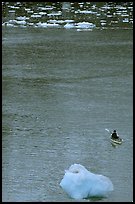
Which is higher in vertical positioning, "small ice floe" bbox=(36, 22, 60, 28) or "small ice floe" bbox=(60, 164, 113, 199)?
"small ice floe" bbox=(60, 164, 113, 199)

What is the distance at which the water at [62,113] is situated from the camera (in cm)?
748

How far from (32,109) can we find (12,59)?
4226 millimetres

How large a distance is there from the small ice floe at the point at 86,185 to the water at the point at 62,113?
0.08 meters

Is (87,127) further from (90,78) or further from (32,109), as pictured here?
(90,78)

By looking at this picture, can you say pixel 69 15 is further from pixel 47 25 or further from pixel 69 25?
pixel 69 25

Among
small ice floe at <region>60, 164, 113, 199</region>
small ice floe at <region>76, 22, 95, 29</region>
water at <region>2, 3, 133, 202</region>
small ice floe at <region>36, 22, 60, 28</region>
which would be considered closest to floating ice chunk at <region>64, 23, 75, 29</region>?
small ice floe at <region>76, 22, 95, 29</region>

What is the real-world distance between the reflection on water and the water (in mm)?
2995

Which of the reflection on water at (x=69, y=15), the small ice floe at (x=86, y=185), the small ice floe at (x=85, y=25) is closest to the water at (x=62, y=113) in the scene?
Answer: the small ice floe at (x=86, y=185)

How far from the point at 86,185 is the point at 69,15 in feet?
50.5

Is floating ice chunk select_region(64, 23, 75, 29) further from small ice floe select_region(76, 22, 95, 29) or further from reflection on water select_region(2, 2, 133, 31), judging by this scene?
small ice floe select_region(76, 22, 95, 29)

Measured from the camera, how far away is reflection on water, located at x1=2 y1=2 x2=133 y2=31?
19.4m

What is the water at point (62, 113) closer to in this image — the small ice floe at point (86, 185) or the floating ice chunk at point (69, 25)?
the small ice floe at point (86, 185)

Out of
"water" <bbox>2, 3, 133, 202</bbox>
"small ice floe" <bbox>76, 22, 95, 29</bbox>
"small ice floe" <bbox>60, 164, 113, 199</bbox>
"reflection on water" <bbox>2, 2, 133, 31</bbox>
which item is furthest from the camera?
"reflection on water" <bbox>2, 2, 133, 31</bbox>

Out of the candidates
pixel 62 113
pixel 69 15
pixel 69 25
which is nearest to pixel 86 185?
pixel 62 113
